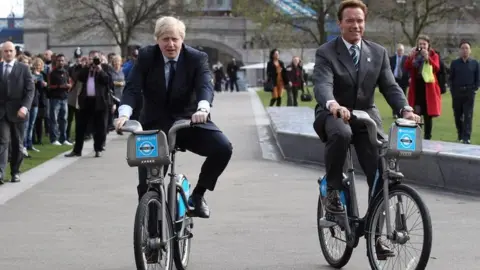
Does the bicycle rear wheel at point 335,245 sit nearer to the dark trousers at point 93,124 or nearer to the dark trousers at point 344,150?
the dark trousers at point 344,150

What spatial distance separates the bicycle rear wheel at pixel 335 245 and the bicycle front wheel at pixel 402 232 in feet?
1.75

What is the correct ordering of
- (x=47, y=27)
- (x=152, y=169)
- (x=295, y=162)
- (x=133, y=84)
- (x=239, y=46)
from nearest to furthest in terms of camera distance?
(x=152, y=169), (x=133, y=84), (x=295, y=162), (x=47, y=27), (x=239, y=46)

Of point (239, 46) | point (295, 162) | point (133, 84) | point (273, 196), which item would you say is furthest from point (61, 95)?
point (239, 46)

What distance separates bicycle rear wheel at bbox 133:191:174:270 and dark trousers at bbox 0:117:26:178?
7.67m

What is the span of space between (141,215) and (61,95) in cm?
1562

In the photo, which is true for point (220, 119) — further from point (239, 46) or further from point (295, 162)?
point (239, 46)

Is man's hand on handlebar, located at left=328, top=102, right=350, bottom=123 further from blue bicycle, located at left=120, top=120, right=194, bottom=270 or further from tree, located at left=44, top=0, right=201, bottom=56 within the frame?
tree, located at left=44, top=0, right=201, bottom=56

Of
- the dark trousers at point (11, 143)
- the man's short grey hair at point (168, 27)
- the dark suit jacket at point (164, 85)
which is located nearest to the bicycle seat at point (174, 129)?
the dark suit jacket at point (164, 85)

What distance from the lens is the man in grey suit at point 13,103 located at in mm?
14906

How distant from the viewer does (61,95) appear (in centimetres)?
2242

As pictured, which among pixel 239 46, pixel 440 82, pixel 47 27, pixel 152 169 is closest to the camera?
pixel 152 169

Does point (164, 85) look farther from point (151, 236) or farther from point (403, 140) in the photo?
point (403, 140)

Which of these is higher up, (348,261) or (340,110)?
(340,110)

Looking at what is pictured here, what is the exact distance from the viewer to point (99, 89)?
19.8 meters
